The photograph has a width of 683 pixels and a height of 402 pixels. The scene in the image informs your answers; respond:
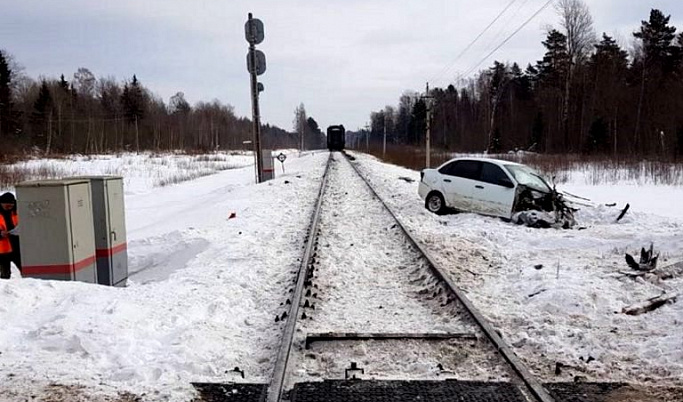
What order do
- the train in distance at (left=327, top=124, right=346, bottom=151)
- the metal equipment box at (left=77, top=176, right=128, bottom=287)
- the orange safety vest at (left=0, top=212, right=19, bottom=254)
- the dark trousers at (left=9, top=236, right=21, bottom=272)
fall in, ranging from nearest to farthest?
the orange safety vest at (left=0, top=212, right=19, bottom=254), the dark trousers at (left=9, top=236, right=21, bottom=272), the metal equipment box at (left=77, top=176, right=128, bottom=287), the train in distance at (left=327, top=124, right=346, bottom=151)

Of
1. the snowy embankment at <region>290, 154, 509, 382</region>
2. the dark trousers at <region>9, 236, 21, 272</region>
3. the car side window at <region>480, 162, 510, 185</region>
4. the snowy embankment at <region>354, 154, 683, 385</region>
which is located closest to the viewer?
the snowy embankment at <region>290, 154, 509, 382</region>

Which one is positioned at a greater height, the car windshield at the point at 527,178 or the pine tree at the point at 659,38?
the pine tree at the point at 659,38

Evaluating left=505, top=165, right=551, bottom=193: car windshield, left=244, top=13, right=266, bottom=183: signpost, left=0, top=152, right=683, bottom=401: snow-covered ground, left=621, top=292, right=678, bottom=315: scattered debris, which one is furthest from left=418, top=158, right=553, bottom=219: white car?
left=244, top=13, right=266, bottom=183: signpost

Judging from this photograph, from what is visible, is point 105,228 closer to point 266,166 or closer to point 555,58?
point 266,166

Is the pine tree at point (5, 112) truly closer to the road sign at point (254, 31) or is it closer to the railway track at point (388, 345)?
the road sign at point (254, 31)

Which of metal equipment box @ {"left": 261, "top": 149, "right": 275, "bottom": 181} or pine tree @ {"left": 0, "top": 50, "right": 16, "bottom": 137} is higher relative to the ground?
pine tree @ {"left": 0, "top": 50, "right": 16, "bottom": 137}

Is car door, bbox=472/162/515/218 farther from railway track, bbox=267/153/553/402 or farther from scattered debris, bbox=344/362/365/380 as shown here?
scattered debris, bbox=344/362/365/380

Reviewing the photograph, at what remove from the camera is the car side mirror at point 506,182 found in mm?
13815

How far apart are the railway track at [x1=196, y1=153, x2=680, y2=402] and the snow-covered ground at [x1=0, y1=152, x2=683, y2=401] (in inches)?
11.0

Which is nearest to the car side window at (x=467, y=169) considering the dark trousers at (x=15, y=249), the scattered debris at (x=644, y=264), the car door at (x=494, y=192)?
the car door at (x=494, y=192)

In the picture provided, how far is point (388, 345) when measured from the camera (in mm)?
5527

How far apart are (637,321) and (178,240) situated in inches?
323

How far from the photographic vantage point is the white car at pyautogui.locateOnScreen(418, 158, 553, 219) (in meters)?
13.8

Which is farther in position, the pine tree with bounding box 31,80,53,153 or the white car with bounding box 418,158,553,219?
the pine tree with bounding box 31,80,53,153
